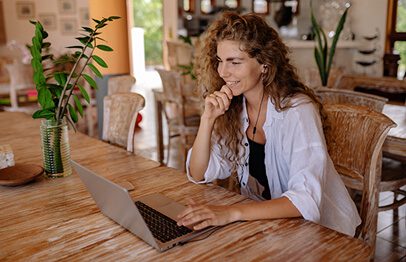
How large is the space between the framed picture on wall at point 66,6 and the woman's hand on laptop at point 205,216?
647 cm

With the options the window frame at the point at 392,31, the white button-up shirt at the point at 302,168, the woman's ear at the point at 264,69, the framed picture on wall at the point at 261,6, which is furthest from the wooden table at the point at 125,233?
the framed picture on wall at the point at 261,6

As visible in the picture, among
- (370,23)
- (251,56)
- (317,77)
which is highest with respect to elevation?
(370,23)

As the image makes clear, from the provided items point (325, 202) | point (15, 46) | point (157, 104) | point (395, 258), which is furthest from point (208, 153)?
point (15, 46)

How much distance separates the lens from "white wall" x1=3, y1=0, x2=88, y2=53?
6688 mm

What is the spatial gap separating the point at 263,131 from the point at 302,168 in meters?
0.32

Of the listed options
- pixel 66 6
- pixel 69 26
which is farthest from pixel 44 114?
pixel 66 6

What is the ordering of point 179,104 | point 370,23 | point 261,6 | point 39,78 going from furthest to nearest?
1. point 261,6
2. point 370,23
3. point 179,104
4. point 39,78

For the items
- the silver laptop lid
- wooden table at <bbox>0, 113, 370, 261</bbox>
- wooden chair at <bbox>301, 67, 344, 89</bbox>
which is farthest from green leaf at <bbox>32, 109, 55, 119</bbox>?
wooden chair at <bbox>301, 67, 344, 89</bbox>

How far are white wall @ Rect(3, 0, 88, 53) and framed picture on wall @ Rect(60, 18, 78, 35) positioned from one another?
0.15ft

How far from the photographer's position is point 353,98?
2.50 m

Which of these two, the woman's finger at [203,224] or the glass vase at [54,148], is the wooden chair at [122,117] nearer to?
the glass vase at [54,148]

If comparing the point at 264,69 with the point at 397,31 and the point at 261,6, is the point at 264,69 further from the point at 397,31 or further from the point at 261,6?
the point at 261,6

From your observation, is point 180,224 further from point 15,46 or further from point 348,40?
point 15,46

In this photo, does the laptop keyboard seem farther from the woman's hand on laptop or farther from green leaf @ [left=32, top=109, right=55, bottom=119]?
green leaf @ [left=32, top=109, right=55, bottom=119]
